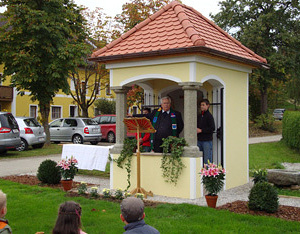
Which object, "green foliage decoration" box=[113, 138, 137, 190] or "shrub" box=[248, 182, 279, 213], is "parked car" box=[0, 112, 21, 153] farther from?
"shrub" box=[248, 182, 279, 213]

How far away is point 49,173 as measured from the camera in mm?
10477

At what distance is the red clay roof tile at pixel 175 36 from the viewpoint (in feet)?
30.0

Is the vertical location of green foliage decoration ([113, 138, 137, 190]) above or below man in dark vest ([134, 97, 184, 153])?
below

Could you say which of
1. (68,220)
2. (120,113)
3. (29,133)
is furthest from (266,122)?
(68,220)

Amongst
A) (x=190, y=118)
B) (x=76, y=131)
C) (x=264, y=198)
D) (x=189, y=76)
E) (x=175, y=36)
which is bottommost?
(x=264, y=198)

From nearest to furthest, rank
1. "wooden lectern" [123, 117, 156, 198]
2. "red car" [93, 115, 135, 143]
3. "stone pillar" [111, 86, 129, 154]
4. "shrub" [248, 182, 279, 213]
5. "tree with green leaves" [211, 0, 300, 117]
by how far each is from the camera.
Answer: "shrub" [248, 182, 279, 213] → "wooden lectern" [123, 117, 156, 198] → "stone pillar" [111, 86, 129, 154] → "red car" [93, 115, 135, 143] → "tree with green leaves" [211, 0, 300, 117]

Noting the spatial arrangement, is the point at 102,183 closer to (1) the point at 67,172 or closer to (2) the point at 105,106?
(1) the point at 67,172

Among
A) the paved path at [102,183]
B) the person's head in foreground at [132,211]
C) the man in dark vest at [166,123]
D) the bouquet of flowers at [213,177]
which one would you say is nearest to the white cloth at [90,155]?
the paved path at [102,183]

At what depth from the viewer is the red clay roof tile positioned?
9156 mm

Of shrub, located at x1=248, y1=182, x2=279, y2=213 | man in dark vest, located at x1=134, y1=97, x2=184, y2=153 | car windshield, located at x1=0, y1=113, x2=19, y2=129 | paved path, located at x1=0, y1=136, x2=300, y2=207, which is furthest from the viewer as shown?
car windshield, located at x1=0, y1=113, x2=19, y2=129

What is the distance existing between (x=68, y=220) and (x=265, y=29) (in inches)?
1284

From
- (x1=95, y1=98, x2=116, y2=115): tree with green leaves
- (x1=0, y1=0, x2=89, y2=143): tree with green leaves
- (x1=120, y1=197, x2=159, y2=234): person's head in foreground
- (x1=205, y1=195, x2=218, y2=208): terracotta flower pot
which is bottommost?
(x1=205, y1=195, x2=218, y2=208): terracotta flower pot

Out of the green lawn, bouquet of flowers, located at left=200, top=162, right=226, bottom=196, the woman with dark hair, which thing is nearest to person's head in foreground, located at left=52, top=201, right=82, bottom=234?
the woman with dark hair

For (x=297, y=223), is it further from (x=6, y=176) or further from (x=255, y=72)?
(x=255, y=72)
